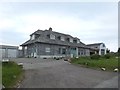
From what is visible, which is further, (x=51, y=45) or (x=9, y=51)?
(x=9, y=51)

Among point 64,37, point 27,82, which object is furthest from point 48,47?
point 27,82

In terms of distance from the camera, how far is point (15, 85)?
11.8m

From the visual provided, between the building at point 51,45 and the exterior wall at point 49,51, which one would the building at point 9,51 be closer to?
the building at point 51,45

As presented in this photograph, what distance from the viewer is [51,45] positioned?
135 ft

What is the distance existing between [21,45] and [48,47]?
28.3 ft

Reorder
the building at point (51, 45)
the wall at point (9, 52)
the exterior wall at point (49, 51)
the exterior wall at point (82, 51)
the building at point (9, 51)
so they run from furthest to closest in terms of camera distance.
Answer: the exterior wall at point (82, 51), the building at point (9, 51), the wall at point (9, 52), the building at point (51, 45), the exterior wall at point (49, 51)

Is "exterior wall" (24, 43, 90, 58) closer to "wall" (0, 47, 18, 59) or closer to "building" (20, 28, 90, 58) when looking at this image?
"building" (20, 28, 90, 58)

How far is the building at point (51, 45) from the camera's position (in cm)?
3891

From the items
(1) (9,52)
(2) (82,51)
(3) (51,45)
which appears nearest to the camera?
(3) (51,45)

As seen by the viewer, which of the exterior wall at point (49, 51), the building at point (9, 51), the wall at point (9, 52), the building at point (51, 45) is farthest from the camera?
the building at point (9, 51)

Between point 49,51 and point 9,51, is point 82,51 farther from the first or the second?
point 9,51

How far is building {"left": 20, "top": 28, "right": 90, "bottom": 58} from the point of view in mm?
38906

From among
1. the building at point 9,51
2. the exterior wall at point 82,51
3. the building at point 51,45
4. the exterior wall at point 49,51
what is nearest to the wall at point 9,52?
the building at point 9,51

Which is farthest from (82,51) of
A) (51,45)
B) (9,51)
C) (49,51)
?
(9,51)
